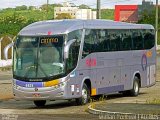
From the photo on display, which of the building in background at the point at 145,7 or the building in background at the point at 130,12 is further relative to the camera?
the building in background at the point at 130,12

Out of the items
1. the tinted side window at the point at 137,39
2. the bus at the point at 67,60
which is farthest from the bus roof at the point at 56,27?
the tinted side window at the point at 137,39

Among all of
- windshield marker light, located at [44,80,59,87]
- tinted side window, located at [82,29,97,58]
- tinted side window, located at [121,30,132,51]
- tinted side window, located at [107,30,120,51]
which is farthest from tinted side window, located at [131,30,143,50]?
windshield marker light, located at [44,80,59,87]

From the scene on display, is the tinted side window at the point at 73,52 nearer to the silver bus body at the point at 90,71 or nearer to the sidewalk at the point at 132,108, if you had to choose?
the silver bus body at the point at 90,71

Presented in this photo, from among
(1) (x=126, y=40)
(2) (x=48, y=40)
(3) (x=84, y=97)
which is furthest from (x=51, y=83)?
(1) (x=126, y=40)

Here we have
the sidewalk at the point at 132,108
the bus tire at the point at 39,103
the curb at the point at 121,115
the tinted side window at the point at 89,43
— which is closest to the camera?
the curb at the point at 121,115

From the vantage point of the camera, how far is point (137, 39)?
92.8ft

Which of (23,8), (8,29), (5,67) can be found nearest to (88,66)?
(5,67)

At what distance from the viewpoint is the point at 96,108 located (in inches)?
794

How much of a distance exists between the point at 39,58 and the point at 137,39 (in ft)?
23.8

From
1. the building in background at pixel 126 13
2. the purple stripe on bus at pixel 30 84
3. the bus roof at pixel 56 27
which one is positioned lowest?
the building in background at pixel 126 13

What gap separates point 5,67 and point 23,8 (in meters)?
127

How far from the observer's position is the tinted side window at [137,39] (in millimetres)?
27969

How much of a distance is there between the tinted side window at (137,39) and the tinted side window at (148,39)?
49 centimetres

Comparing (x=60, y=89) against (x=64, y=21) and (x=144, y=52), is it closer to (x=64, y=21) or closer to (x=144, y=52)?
(x=64, y=21)
